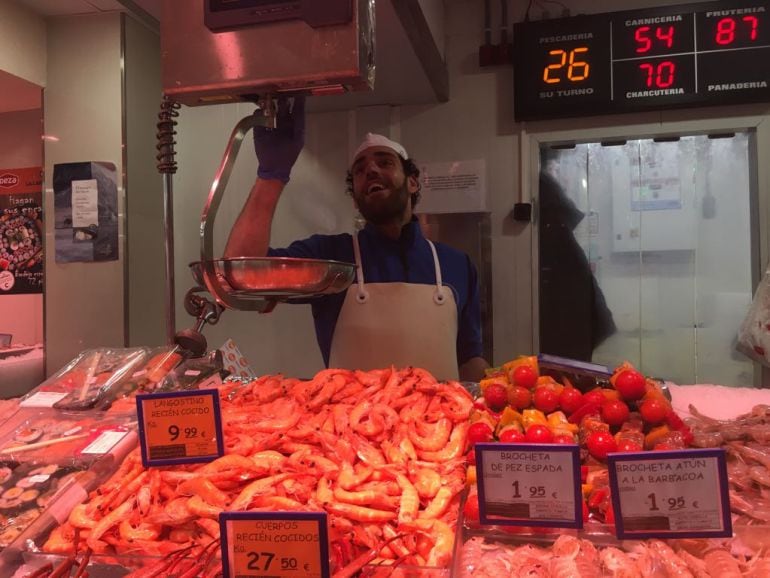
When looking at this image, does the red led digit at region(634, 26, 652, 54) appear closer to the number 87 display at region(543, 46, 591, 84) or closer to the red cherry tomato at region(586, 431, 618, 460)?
the number 87 display at region(543, 46, 591, 84)

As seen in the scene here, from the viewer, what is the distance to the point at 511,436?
1.27 meters

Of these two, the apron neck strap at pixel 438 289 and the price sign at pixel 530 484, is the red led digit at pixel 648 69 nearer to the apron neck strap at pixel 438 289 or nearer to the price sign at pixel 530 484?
the apron neck strap at pixel 438 289

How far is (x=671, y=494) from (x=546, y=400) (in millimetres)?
500

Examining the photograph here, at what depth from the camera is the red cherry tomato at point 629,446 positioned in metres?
1.23

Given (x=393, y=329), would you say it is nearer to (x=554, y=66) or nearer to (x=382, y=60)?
(x=382, y=60)

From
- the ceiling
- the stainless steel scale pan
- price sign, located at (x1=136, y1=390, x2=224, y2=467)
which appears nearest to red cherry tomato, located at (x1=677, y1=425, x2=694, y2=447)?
the stainless steel scale pan

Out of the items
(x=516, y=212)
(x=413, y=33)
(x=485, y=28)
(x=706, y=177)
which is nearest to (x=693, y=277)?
(x=706, y=177)

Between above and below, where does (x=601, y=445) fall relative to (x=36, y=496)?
above

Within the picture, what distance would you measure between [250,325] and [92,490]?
258 centimetres

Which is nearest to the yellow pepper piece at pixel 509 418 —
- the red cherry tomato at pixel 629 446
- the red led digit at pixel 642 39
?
the red cherry tomato at pixel 629 446

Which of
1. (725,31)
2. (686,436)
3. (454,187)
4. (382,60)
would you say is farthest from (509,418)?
(725,31)

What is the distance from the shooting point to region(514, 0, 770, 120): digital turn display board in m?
3.02

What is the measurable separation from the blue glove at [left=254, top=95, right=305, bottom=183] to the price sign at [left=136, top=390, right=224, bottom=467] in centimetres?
61

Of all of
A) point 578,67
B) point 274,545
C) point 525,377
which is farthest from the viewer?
point 578,67
